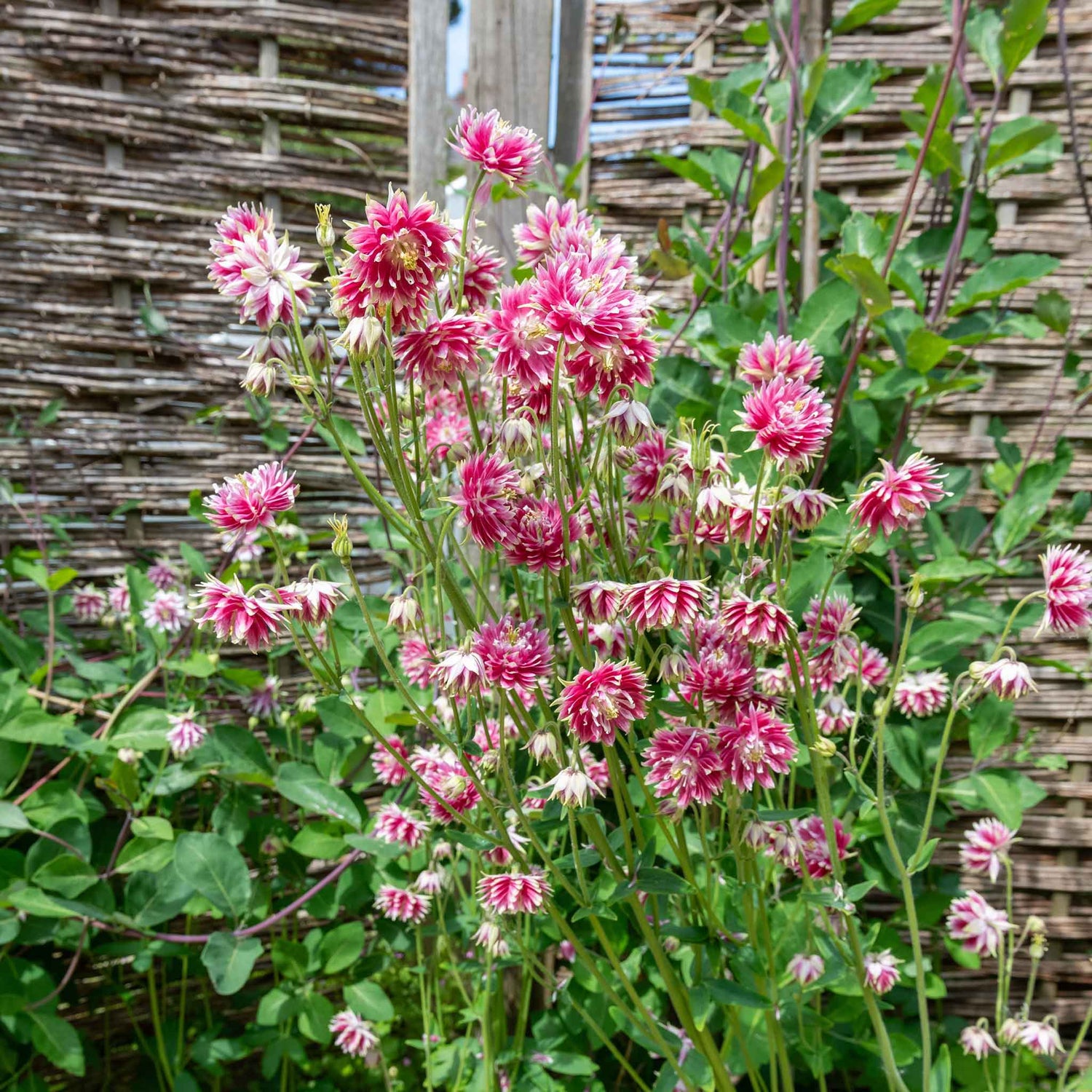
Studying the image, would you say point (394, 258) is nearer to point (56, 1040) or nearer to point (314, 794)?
point (314, 794)

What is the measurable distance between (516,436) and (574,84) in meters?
1.47

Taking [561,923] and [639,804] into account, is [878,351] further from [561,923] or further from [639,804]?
[561,923]

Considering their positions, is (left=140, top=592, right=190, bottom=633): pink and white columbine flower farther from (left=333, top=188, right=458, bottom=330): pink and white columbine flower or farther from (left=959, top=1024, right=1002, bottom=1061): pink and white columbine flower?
(left=959, top=1024, right=1002, bottom=1061): pink and white columbine flower

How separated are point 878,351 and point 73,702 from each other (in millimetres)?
1880

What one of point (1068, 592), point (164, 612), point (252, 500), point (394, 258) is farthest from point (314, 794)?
point (1068, 592)

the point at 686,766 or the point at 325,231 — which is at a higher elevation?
the point at 325,231

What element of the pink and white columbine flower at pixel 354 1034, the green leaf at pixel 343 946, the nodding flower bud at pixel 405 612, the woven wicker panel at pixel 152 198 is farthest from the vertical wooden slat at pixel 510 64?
the pink and white columbine flower at pixel 354 1034

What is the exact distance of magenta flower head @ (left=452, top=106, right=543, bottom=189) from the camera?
0.81 m

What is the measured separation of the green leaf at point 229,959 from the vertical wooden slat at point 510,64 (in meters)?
1.34

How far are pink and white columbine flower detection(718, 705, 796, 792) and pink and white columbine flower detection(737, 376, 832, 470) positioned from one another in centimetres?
25

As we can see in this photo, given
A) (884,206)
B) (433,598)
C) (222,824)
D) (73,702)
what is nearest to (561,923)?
(433,598)

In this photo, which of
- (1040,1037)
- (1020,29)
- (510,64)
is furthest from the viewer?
(510,64)

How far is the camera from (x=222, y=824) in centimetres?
166

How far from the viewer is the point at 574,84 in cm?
195
